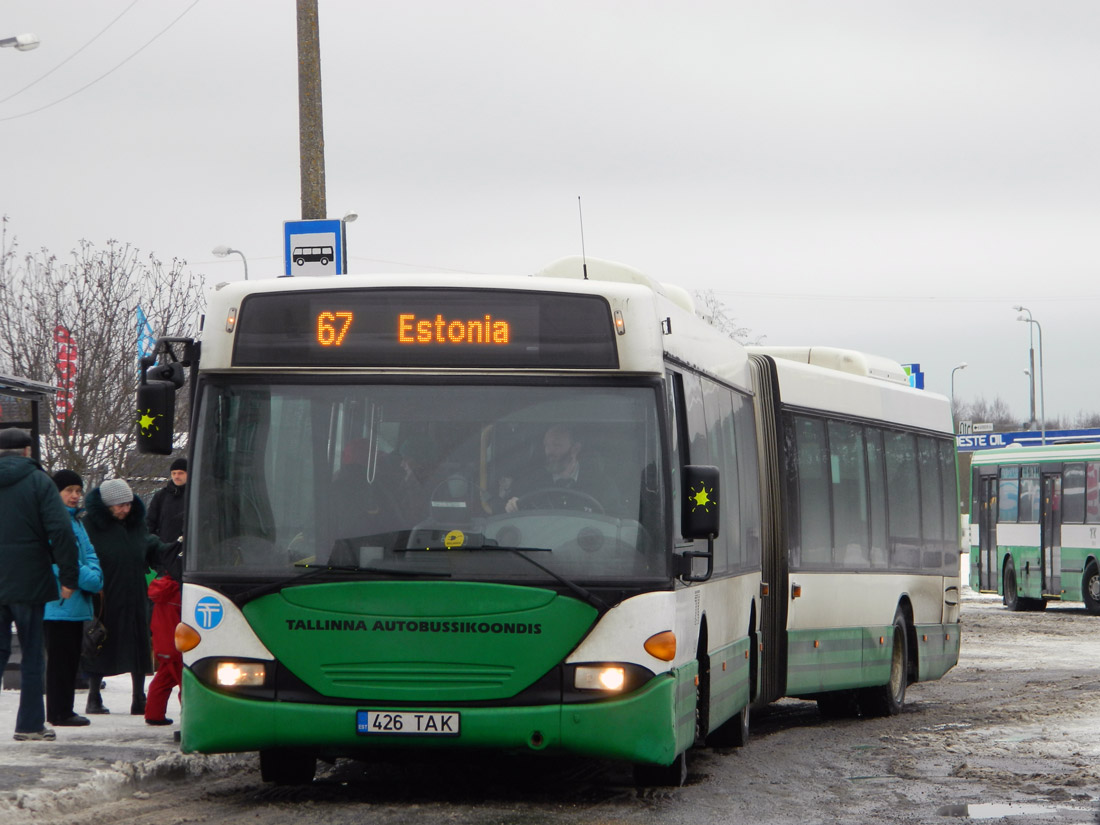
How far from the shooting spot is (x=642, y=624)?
327 inches

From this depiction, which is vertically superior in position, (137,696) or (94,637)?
(94,637)

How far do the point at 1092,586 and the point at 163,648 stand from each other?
24272 millimetres

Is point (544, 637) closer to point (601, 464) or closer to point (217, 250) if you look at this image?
point (601, 464)

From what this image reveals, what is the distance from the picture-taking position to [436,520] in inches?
330

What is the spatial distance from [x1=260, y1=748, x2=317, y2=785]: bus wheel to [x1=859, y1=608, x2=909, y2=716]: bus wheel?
23.0ft

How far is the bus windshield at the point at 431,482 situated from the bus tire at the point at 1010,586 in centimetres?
2745

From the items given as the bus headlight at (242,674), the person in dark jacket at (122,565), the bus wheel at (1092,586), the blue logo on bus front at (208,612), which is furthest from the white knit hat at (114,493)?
the bus wheel at (1092,586)

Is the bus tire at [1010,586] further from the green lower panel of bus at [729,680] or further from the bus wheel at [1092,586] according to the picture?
the green lower panel of bus at [729,680]

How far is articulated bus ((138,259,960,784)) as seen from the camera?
8273mm

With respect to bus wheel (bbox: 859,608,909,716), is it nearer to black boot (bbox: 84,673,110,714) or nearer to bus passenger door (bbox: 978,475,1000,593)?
black boot (bbox: 84,673,110,714)

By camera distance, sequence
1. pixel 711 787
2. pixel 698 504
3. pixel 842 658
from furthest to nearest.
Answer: pixel 842 658 → pixel 711 787 → pixel 698 504

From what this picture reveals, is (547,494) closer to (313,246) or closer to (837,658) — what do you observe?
(313,246)

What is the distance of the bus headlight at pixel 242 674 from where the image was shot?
27.5 ft

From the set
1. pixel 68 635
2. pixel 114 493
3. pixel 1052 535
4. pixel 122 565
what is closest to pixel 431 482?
pixel 68 635
